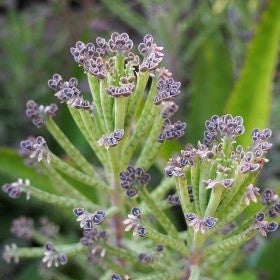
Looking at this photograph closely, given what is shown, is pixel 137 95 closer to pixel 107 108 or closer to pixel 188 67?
pixel 107 108

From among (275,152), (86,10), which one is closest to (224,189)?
(275,152)

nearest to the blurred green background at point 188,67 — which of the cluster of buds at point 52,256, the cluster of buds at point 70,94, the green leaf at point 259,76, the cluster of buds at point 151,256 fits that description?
the green leaf at point 259,76

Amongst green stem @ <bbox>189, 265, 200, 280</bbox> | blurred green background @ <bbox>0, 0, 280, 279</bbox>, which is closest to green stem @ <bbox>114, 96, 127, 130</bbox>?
green stem @ <bbox>189, 265, 200, 280</bbox>

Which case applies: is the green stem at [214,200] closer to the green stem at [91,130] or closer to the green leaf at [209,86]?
the green stem at [91,130]

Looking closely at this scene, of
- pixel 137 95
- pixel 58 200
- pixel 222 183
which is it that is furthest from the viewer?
pixel 58 200

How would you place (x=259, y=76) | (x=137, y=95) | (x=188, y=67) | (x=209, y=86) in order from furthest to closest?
(x=188, y=67), (x=209, y=86), (x=259, y=76), (x=137, y=95)

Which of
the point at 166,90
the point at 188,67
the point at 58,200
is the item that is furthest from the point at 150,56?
the point at 188,67
